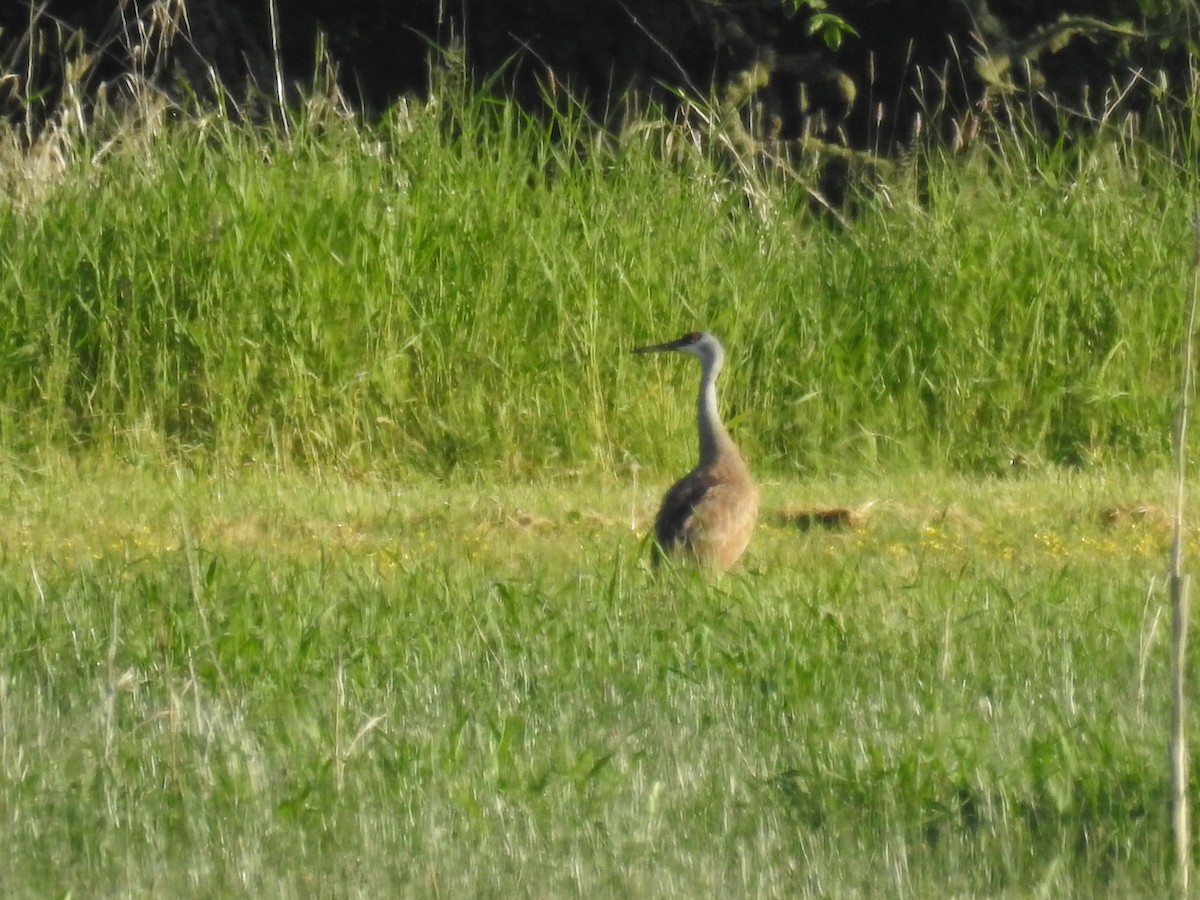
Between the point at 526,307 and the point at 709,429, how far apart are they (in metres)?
2.39

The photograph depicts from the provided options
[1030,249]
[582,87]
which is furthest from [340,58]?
[1030,249]

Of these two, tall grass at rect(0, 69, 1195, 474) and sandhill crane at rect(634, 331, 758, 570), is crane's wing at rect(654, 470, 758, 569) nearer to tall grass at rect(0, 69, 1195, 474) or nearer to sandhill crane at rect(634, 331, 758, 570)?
sandhill crane at rect(634, 331, 758, 570)

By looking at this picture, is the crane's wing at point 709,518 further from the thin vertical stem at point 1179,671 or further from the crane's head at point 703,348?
the thin vertical stem at point 1179,671

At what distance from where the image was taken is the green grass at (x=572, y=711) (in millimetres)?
4285

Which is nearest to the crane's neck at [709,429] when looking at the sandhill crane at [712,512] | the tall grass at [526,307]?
the sandhill crane at [712,512]

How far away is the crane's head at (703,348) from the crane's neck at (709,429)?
22cm

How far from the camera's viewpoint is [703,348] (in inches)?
355

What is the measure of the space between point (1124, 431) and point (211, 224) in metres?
4.74

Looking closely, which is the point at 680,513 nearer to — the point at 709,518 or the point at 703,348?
the point at 709,518

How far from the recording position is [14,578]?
699cm

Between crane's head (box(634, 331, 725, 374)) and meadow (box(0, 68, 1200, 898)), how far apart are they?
74 centimetres

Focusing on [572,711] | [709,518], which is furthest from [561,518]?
[572,711]

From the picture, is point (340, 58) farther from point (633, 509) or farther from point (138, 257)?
point (633, 509)

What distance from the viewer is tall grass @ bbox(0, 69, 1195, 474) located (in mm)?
10055
